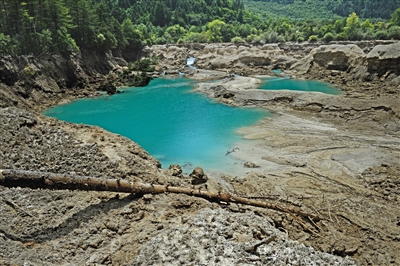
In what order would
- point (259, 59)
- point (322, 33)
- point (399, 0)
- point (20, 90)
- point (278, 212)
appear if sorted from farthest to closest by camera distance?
point (399, 0) → point (322, 33) → point (259, 59) → point (20, 90) → point (278, 212)

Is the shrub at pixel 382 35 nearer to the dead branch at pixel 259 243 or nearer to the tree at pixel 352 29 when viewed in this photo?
the tree at pixel 352 29


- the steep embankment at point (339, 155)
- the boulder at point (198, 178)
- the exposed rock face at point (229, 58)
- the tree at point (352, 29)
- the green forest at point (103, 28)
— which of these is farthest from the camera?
the tree at point (352, 29)

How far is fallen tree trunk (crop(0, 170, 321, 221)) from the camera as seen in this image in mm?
10023

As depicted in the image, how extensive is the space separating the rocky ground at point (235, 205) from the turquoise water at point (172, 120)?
1881mm

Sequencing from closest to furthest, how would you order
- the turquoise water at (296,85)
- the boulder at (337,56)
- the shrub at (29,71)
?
the shrub at (29,71) → the turquoise water at (296,85) → the boulder at (337,56)

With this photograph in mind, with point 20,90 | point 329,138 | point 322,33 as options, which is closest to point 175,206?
point 329,138

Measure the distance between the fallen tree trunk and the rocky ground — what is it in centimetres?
38

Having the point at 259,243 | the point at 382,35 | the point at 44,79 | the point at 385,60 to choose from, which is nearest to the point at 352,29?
the point at 382,35

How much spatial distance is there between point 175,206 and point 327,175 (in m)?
9.72

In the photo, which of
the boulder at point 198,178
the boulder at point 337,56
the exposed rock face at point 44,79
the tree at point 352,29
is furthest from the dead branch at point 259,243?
the tree at point 352,29

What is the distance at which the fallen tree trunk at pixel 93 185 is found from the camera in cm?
1002

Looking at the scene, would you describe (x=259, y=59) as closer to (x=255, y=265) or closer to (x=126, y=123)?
(x=126, y=123)

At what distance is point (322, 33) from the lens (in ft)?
310

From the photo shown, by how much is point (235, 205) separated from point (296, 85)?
37328 mm
